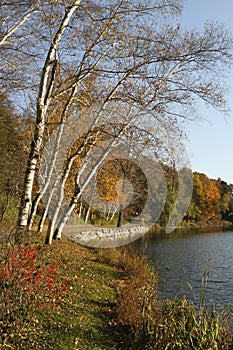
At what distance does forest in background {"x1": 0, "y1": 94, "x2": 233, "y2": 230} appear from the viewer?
11080 mm

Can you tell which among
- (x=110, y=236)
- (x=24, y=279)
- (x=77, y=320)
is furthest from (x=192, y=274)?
(x=110, y=236)

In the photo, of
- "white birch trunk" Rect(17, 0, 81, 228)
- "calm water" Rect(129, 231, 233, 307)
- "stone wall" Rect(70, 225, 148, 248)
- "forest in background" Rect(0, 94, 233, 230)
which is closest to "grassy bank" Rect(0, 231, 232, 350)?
"calm water" Rect(129, 231, 233, 307)

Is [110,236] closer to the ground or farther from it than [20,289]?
closer to the ground

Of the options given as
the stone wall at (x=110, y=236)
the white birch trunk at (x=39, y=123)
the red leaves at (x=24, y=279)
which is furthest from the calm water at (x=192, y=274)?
the white birch trunk at (x=39, y=123)

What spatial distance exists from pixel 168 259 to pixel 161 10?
1152 centimetres

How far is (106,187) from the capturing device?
18.9 m

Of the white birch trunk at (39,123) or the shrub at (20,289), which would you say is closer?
the shrub at (20,289)

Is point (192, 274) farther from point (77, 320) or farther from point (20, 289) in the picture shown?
point (20, 289)

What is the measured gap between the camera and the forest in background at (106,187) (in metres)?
11.1

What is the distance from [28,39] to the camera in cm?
744

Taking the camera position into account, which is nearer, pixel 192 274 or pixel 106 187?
pixel 192 274

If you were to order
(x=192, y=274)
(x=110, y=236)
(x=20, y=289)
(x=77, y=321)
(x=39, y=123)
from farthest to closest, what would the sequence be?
1. (x=110, y=236)
2. (x=192, y=274)
3. (x=39, y=123)
4. (x=77, y=321)
5. (x=20, y=289)

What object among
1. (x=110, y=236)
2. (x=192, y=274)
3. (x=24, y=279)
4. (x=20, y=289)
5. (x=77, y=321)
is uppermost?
(x=24, y=279)

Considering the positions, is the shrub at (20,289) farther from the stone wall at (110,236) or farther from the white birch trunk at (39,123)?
the stone wall at (110,236)
